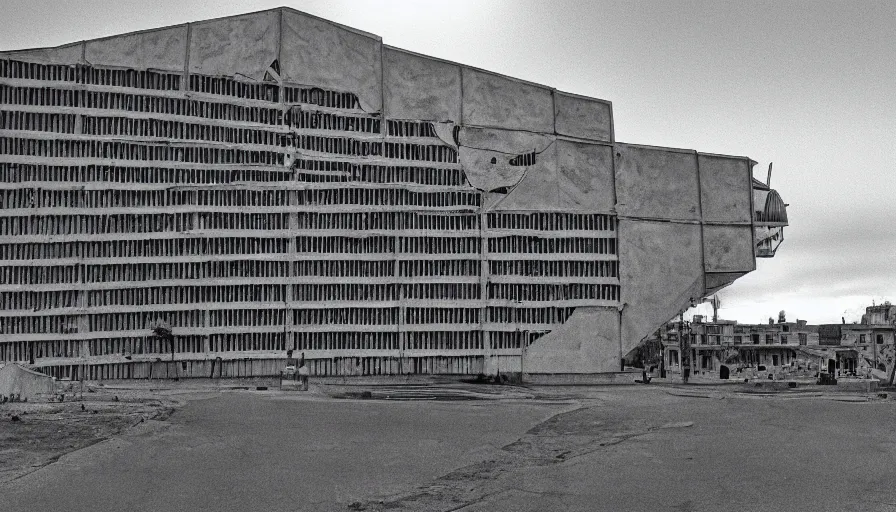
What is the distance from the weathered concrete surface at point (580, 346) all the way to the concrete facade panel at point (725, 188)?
528 centimetres

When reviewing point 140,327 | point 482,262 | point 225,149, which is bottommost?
point 140,327

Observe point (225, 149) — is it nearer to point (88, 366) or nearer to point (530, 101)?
point (88, 366)

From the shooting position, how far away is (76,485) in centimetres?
830

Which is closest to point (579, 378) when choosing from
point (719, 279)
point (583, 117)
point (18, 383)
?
point (719, 279)

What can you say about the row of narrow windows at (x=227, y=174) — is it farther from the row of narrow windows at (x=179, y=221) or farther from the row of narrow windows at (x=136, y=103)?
the row of narrow windows at (x=136, y=103)

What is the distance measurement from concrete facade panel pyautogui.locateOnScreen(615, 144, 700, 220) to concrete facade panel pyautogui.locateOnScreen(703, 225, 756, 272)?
2.98 ft

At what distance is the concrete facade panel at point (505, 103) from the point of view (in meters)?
28.2

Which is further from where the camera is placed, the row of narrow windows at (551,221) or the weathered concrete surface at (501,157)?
the weathered concrete surface at (501,157)

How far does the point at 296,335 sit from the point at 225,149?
5.79 m

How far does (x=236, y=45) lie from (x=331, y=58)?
2.88m

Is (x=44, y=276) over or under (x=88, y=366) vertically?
over

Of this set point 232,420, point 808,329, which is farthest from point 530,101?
point 808,329

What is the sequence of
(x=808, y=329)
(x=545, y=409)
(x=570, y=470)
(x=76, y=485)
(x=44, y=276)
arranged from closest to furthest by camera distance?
(x=76, y=485) → (x=570, y=470) → (x=545, y=409) → (x=44, y=276) → (x=808, y=329)

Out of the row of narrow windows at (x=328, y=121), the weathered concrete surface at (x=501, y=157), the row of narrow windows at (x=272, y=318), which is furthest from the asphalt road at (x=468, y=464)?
the weathered concrete surface at (x=501, y=157)
